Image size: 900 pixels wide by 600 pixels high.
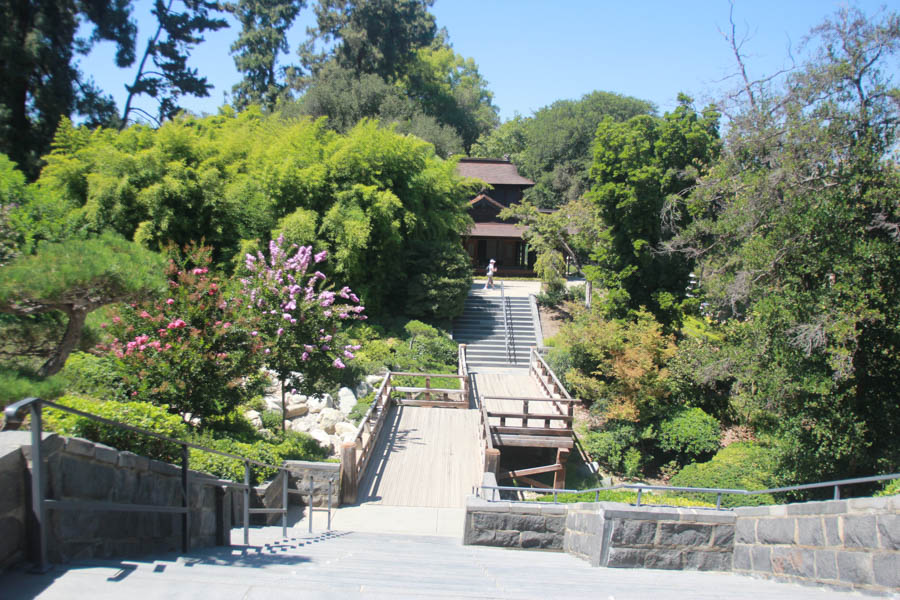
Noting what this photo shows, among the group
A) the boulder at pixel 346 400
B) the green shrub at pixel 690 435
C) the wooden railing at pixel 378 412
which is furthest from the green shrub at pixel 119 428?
the green shrub at pixel 690 435

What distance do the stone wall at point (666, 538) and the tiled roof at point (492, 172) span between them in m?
32.1

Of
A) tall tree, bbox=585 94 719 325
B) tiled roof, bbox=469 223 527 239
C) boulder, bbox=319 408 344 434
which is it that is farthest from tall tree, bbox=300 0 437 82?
boulder, bbox=319 408 344 434

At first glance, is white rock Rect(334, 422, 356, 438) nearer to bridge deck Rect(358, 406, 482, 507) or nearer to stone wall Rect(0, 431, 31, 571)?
bridge deck Rect(358, 406, 482, 507)

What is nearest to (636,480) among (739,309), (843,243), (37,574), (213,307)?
(739,309)

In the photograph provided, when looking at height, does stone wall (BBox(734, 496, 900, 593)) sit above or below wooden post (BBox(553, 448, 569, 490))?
above

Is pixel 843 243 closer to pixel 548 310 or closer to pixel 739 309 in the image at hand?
pixel 739 309

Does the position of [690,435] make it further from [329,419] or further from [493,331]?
[493,331]

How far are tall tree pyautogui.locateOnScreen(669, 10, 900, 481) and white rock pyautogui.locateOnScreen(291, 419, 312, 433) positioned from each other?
10126 mm

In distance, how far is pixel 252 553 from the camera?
4789 millimetres

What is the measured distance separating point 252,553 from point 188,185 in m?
16.3

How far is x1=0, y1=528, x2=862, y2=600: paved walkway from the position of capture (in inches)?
107

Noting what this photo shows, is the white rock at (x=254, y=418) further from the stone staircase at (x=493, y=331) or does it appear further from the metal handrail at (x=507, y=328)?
the metal handrail at (x=507, y=328)

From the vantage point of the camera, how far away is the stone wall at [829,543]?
363 cm

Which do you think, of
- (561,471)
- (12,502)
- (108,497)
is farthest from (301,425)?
(12,502)
